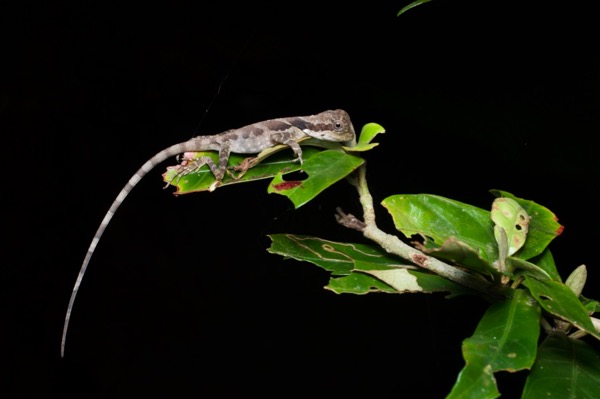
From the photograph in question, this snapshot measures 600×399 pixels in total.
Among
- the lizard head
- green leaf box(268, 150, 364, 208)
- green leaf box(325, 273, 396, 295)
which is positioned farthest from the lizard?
green leaf box(325, 273, 396, 295)

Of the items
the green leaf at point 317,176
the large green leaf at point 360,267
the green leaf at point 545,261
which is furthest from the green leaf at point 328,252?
the green leaf at point 545,261

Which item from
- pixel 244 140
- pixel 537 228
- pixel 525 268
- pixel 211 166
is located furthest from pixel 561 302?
pixel 244 140

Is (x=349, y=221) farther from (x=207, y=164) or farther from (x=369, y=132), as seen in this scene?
(x=207, y=164)

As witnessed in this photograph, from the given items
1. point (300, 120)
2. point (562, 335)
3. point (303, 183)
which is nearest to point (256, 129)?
point (300, 120)

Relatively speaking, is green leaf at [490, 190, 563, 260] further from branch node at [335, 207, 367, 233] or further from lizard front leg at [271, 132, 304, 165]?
lizard front leg at [271, 132, 304, 165]

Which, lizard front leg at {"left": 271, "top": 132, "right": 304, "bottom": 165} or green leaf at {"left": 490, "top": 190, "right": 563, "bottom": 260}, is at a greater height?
lizard front leg at {"left": 271, "top": 132, "right": 304, "bottom": 165}

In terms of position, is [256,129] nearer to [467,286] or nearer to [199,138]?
[199,138]

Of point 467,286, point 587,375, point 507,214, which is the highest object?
point 507,214
